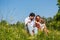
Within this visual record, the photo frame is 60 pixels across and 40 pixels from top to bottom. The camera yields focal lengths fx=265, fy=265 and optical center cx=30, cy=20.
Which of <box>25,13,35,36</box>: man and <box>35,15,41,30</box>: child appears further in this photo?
<box>25,13,35,36</box>: man

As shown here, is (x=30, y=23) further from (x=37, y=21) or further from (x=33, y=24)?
(x=37, y=21)

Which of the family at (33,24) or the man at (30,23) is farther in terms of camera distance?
the man at (30,23)

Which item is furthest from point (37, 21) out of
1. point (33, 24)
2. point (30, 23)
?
point (30, 23)

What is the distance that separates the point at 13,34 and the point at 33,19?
3690 mm

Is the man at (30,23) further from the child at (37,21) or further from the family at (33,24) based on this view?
the child at (37,21)

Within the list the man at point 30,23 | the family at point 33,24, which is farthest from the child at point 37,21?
the man at point 30,23

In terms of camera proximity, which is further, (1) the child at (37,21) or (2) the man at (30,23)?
(2) the man at (30,23)

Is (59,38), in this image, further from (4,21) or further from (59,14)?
(59,14)

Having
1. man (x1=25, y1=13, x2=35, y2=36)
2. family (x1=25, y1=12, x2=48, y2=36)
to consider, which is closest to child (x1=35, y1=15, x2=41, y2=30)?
family (x1=25, y1=12, x2=48, y2=36)

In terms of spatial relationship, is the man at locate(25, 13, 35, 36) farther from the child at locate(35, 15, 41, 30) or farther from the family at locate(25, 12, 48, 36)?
the child at locate(35, 15, 41, 30)

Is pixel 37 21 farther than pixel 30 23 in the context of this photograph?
No

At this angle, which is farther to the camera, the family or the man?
the man

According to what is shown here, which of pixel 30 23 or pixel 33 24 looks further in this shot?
pixel 30 23

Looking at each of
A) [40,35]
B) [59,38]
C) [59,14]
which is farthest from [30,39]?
[59,14]
